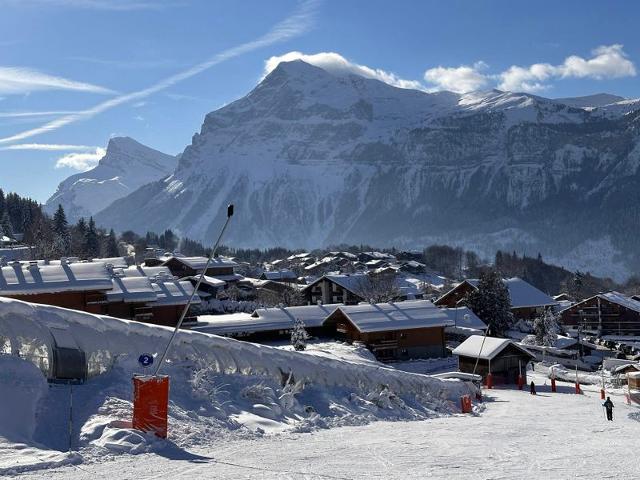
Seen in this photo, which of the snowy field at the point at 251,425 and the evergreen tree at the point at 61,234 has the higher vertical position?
the evergreen tree at the point at 61,234

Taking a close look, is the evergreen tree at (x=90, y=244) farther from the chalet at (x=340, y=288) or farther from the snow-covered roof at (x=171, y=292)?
the snow-covered roof at (x=171, y=292)

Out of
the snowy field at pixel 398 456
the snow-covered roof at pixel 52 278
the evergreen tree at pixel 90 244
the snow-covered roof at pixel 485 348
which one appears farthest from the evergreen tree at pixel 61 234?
the snowy field at pixel 398 456

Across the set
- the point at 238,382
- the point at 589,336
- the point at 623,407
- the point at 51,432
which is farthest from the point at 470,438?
the point at 589,336

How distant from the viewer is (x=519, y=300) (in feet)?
273

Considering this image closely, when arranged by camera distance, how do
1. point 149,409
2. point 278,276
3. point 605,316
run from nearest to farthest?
point 149,409 < point 605,316 < point 278,276

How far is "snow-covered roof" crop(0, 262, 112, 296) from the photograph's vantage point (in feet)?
124

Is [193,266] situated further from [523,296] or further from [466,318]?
[523,296]

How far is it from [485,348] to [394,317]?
1008 centimetres

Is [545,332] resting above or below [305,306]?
below

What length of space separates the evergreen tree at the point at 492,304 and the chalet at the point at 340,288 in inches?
659

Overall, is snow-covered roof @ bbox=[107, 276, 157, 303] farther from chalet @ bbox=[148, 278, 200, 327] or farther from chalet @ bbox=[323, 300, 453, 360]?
chalet @ bbox=[323, 300, 453, 360]

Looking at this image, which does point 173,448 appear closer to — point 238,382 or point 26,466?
point 26,466

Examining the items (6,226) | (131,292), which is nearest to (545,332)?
(131,292)

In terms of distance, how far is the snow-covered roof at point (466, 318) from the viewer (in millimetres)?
63478
